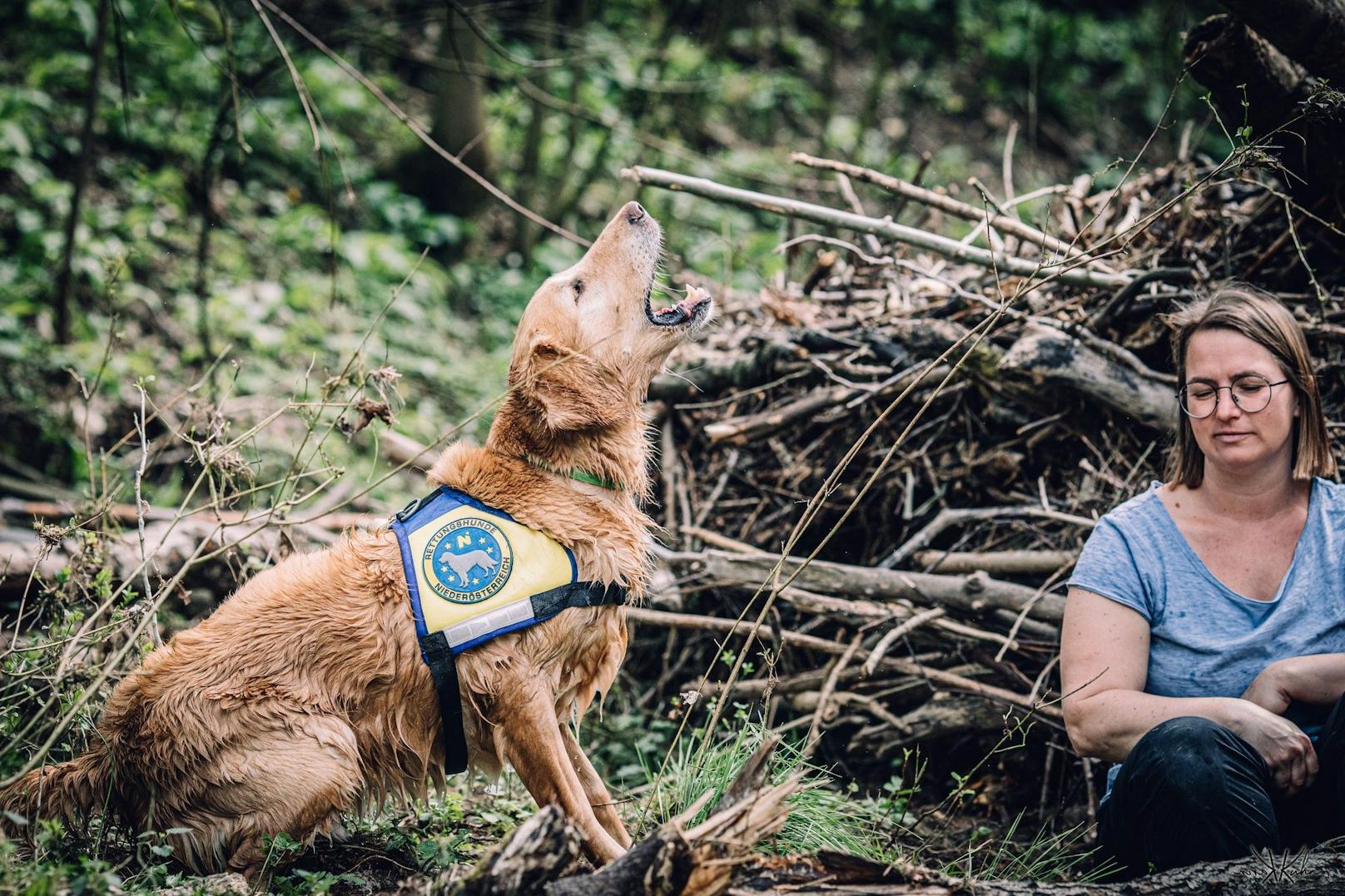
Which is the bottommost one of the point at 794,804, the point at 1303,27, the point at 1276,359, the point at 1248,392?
the point at 794,804

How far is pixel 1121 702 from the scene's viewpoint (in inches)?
115

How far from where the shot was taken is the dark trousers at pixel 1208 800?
2.62 m

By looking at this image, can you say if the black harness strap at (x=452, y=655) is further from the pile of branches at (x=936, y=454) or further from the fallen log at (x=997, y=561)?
the fallen log at (x=997, y=561)

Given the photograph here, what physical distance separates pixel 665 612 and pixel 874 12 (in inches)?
501

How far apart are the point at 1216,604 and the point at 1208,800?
66 cm

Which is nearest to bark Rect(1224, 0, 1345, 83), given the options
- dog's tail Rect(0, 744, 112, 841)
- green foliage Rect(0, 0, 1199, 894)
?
green foliage Rect(0, 0, 1199, 894)

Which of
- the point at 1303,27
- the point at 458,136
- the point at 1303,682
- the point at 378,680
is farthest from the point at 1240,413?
the point at 458,136

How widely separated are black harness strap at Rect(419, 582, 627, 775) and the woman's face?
6.42 feet

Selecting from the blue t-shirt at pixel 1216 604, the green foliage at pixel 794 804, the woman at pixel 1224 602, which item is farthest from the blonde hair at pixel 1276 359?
the green foliage at pixel 794 804

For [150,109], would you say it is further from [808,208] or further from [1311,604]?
[1311,604]

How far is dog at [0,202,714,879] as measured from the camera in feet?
9.70

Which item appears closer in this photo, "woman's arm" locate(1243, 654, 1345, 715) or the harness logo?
"woman's arm" locate(1243, 654, 1345, 715)

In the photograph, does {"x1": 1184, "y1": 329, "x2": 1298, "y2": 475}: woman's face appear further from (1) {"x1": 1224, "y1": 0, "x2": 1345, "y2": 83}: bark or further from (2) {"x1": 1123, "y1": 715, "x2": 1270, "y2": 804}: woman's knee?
(1) {"x1": 1224, "y1": 0, "x2": 1345, "y2": 83}: bark

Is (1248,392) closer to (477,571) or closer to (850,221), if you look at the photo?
(850,221)
